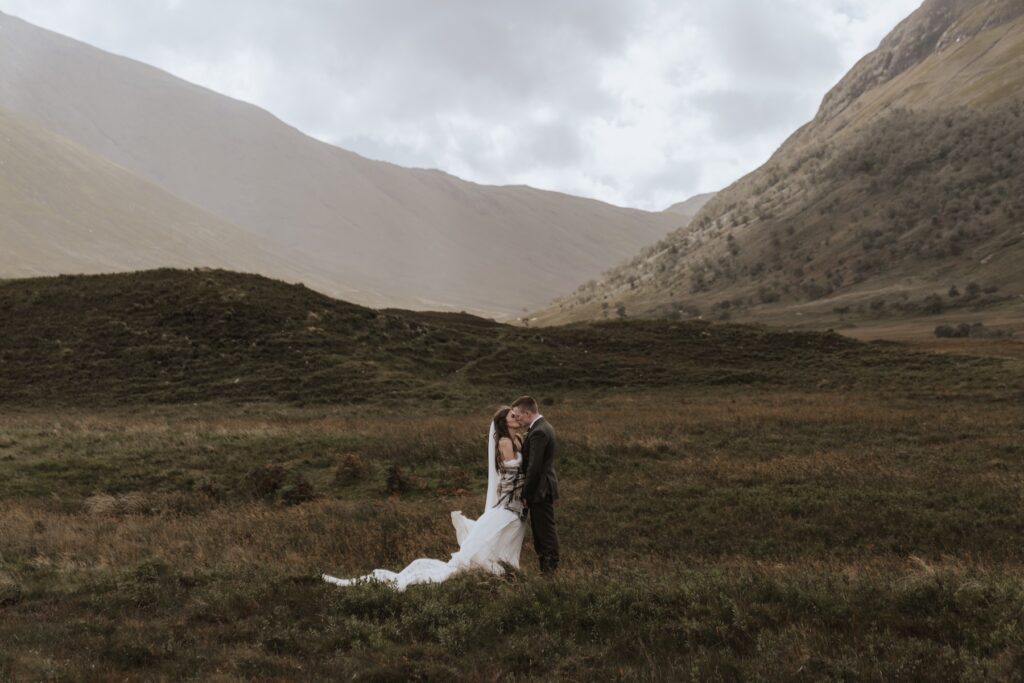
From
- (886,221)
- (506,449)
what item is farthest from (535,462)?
(886,221)

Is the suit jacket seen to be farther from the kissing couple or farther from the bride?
the bride

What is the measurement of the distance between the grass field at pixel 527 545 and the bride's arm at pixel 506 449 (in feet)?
5.45

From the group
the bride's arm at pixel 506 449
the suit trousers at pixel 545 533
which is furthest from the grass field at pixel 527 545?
the bride's arm at pixel 506 449

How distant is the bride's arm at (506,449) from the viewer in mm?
10453

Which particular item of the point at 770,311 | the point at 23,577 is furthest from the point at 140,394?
the point at 770,311

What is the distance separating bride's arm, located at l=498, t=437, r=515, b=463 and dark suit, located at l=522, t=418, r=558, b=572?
0.28 m

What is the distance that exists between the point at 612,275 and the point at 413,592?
141 meters

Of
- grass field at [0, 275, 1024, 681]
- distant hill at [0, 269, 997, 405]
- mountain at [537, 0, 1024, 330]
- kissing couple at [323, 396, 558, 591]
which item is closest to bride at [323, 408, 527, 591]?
kissing couple at [323, 396, 558, 591]

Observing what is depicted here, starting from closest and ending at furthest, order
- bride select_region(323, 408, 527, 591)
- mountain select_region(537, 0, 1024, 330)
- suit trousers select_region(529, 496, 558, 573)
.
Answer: bride select_region(323, 408, 527, 591)
suit trousers select_region(529, 496, 558, 573)
mountain select_region(537, 0, 1024, 330)

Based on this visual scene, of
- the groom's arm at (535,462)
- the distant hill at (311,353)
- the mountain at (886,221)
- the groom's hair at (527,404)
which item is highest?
the mountain at (886,221)

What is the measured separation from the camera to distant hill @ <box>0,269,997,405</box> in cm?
3681

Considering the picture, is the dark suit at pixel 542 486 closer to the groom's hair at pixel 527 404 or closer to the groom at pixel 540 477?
the groom at pixel 540 477

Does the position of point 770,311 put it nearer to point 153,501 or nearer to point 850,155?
point 850,155

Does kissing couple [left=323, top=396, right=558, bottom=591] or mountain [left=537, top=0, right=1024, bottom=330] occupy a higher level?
mountain [left=537, top=0, right=1024, bottom=330]
